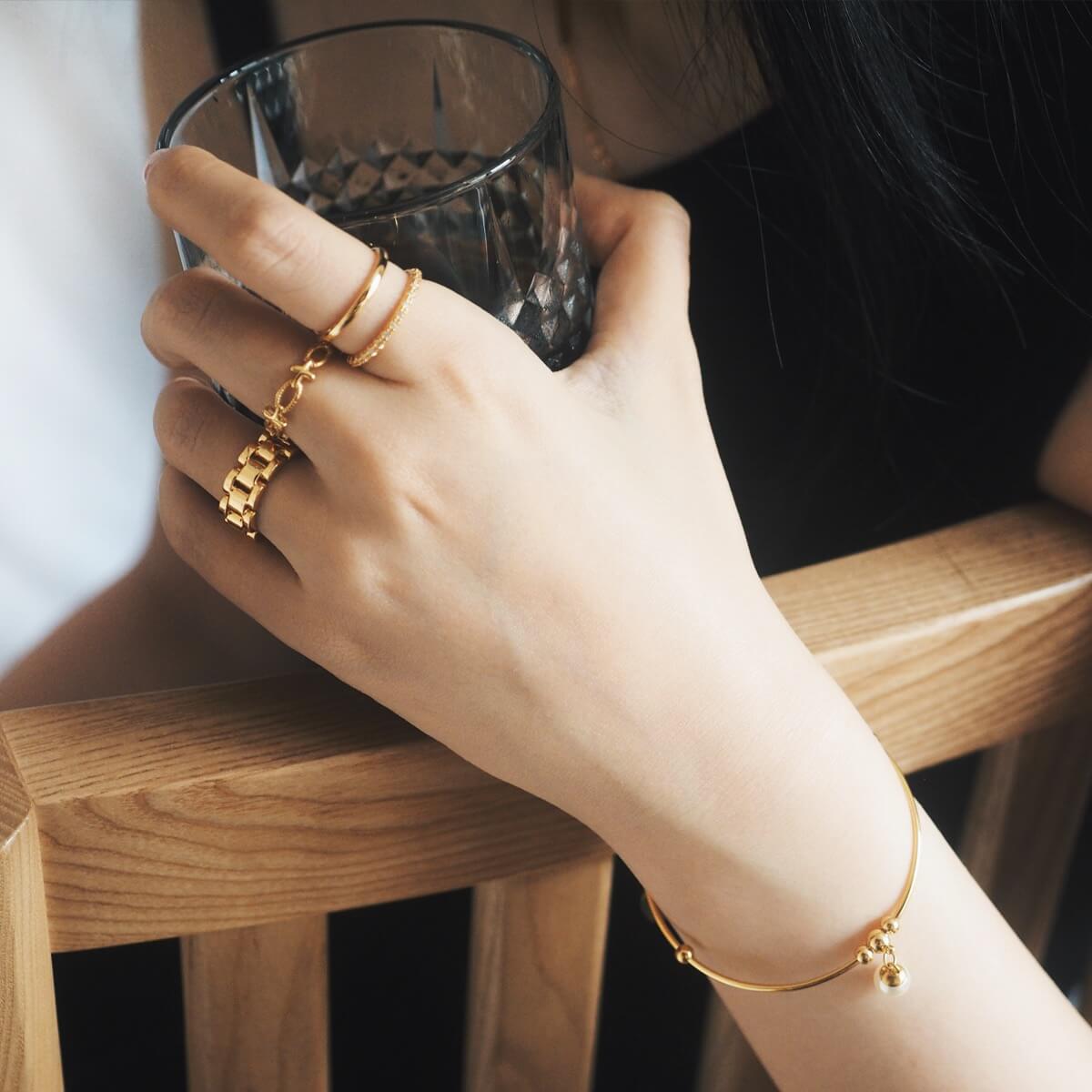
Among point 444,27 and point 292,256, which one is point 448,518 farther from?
point 444,27

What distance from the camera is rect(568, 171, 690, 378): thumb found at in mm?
435

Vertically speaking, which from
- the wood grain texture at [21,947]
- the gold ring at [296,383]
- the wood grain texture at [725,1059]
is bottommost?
the wood grain texture at [725,1059]

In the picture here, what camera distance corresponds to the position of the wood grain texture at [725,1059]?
0.56m

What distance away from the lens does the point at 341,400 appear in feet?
1.16

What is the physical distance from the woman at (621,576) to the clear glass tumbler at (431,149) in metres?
0.03

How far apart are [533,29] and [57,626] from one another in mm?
387

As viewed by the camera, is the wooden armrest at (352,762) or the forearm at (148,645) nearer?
the wooden armrest at (352,762)

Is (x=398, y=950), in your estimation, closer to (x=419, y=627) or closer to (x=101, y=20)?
(x=419, y=627)

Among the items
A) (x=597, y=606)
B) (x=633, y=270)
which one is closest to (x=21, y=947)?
(x=597, y=606)

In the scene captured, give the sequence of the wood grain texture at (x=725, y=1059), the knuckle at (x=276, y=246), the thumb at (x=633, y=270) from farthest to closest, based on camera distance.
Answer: the wood grain texture at (x=725, y=1059)
the thumb at (x=633, y=270)
the knuckle at (x=276, y=246)

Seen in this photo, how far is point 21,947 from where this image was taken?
1.15 feet

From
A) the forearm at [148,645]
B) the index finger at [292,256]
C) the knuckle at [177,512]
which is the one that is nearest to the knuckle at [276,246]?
the index finger at [292,256]

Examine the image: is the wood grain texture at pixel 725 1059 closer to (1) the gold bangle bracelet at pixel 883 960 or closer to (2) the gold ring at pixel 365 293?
(1) the gold bangle bracelet at pixel 883 960

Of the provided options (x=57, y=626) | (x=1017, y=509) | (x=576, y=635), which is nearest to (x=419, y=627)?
(x=576, y=635)
